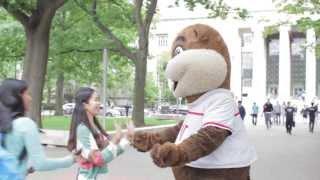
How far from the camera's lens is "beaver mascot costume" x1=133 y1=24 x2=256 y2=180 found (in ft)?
14.2

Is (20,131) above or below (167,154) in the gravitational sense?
above

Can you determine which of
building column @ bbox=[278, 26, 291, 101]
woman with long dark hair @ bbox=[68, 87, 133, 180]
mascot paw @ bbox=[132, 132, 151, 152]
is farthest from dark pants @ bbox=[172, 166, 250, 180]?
building column @ bbox=[278, 26, 291, 101]

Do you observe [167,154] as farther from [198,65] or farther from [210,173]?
[198,65]

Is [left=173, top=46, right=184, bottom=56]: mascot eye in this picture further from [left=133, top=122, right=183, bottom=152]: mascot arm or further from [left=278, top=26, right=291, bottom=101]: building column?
[left=278, top=26, right=291, bottom=101]: building column

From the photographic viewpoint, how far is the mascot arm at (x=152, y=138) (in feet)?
16.2

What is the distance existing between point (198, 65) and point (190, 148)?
0.66m

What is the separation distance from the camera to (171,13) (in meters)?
98.6

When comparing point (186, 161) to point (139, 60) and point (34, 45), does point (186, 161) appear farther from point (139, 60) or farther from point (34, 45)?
point (139, 60)

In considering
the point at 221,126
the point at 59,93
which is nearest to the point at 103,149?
the point at 221,126

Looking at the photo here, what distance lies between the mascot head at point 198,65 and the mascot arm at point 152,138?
0.40 m

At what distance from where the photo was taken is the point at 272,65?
102m

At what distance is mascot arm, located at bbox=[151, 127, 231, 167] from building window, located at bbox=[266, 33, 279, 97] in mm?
94696

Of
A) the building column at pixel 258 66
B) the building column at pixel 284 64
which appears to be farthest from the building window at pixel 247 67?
the building column at pixel 284 64

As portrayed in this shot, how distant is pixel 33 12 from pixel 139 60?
24.7 feet
